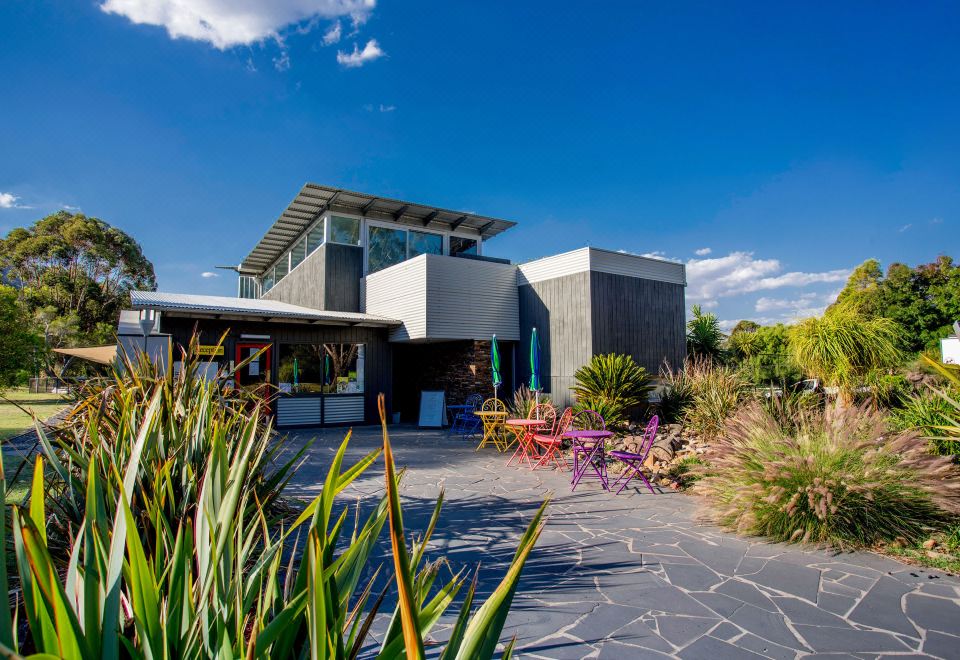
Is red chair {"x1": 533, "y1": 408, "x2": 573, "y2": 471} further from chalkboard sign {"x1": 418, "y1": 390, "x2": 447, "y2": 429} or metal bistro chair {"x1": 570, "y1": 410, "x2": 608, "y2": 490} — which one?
chalkboard sign {"x1": 418, "y1": 390, "x2": 447, "y2": 429}

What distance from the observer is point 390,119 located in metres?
14.3

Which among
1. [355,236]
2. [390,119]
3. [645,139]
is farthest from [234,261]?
[645,139]

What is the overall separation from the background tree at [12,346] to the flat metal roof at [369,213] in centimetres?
703

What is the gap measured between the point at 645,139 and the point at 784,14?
646cm

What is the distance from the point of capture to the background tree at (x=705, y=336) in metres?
16.8

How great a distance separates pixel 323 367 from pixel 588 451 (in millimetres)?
12154

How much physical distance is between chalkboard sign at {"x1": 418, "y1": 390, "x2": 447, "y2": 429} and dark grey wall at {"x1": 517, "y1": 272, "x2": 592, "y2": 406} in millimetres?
2262

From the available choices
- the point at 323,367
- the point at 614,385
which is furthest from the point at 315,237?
the point at 614,385

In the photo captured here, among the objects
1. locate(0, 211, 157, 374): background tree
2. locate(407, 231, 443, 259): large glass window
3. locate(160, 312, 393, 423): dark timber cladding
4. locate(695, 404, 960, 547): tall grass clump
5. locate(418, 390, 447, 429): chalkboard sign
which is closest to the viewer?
locate(695, 404, 960, 547): tall grass clump

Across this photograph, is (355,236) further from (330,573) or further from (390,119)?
(330,573)

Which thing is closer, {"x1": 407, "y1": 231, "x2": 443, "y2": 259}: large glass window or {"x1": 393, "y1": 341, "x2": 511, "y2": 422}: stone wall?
{"x1": 393, "y1": 341, "x2": 511, "y2": 422}: stone wall

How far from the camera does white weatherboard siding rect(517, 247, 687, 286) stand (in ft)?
40.4

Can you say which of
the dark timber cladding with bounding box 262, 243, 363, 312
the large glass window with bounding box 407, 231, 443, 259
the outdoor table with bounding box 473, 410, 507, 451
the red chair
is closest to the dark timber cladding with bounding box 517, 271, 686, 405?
the outdoor table with bounding box 473, 410, 507, 451

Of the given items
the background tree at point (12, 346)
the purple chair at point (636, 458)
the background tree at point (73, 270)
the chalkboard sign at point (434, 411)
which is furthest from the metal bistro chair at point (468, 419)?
the background tree at point (73, 270)
